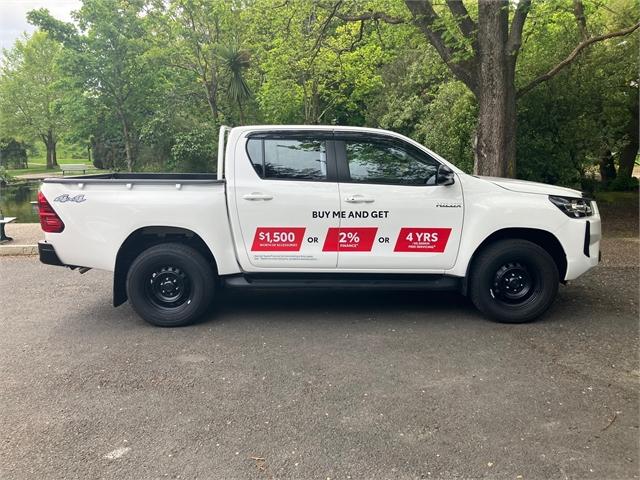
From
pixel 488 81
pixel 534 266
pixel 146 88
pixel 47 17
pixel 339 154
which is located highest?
pixel 47 17

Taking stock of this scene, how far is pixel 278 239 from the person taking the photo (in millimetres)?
4988

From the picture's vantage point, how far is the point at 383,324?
16.7 feet

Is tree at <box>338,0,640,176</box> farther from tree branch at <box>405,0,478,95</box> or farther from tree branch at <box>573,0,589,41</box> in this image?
tree branch at <box>573,0,589,41</box>

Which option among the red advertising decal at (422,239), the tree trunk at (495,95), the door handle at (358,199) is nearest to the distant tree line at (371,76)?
the tree trunk at (495,95)

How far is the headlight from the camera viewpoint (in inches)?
196

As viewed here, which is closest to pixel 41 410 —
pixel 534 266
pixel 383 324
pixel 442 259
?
pixel 383 324

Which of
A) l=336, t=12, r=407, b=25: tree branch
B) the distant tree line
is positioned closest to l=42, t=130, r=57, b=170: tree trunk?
the distant tree line

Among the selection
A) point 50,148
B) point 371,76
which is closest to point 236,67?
point 371,76

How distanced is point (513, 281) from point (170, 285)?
3.44m

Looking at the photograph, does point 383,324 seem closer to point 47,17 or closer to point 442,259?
point 442,259

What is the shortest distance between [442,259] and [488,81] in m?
4.32

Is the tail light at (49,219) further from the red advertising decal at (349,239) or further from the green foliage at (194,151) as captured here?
the green foliage at (194,151)

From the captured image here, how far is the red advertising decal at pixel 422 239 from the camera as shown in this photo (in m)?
4.97

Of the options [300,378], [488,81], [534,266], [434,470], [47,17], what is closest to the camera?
[434,470]
